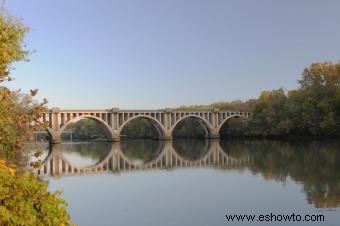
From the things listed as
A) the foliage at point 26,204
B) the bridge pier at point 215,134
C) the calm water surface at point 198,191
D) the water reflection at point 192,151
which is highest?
the foliage at point 26,204

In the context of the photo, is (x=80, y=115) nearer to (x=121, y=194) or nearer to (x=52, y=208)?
(x=121, y=194)

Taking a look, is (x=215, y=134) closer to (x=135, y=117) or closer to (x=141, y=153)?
(x=135, y=117)

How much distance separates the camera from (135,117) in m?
79.8

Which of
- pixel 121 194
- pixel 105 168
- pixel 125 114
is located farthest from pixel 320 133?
pixel 121 194

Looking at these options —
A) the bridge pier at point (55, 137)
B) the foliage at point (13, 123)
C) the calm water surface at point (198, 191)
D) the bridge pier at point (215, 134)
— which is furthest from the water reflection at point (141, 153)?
the foliage at point (13, 123)

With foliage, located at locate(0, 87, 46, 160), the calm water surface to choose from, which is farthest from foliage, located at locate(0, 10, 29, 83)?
the calm water surface

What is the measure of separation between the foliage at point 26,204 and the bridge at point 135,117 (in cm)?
6276

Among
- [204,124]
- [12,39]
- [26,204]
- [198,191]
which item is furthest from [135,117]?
[26,204]

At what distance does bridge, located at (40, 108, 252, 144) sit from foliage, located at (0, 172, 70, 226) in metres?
62.8

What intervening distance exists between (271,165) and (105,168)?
1302cm

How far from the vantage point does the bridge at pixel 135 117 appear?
70750 millimetres

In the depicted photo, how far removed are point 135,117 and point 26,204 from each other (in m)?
74.1

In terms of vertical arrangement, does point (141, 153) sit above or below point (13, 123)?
below

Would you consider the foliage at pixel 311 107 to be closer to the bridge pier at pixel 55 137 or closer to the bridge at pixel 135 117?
the bridge at pixel 135 117
